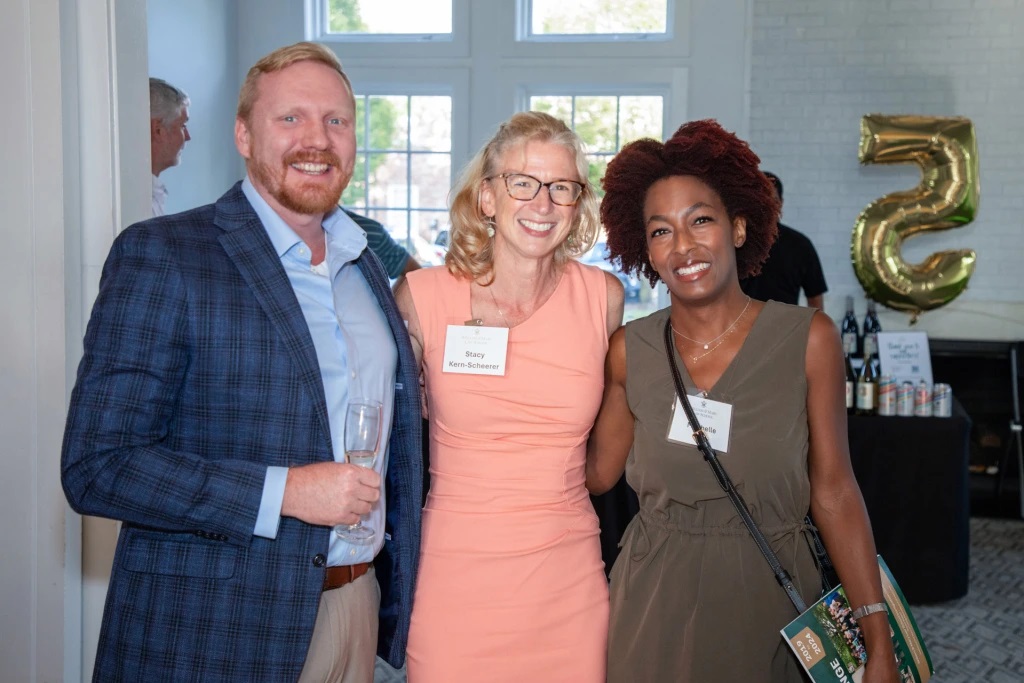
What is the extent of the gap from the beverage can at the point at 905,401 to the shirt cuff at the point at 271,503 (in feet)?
11.2

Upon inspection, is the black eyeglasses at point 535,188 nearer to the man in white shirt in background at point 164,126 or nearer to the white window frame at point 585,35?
the man in white shirt in background at point 164,126

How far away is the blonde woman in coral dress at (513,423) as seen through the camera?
72.1 inches

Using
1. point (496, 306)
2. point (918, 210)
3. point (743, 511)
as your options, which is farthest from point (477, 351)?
point (918, 210)

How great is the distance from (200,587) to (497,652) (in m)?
0.62

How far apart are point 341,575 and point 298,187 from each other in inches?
26.3

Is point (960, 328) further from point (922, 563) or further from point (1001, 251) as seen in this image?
point (922, 563)

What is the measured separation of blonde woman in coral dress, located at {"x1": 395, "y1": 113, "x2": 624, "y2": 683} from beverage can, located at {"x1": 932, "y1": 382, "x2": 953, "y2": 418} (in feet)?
8.76

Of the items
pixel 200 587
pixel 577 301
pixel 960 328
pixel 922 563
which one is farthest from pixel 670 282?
pixel 960 328

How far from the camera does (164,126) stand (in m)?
4.51

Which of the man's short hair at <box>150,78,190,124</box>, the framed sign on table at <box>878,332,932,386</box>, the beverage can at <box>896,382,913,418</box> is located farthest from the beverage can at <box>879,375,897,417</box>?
the man's short hair at <box>150,78,190,124</box>

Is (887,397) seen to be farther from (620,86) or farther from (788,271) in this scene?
(620,86)

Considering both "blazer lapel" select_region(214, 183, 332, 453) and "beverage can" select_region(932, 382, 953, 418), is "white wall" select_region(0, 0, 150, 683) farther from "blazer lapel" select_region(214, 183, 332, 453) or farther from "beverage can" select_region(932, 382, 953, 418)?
"beverage can" select_region(932, 382, 953, 418)

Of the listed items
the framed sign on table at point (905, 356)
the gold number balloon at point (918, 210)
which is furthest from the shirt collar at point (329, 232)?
the gold number balloon at point (918, 210)

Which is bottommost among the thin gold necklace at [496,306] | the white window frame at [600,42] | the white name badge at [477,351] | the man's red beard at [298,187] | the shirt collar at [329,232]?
the white name badge at [477,351]
